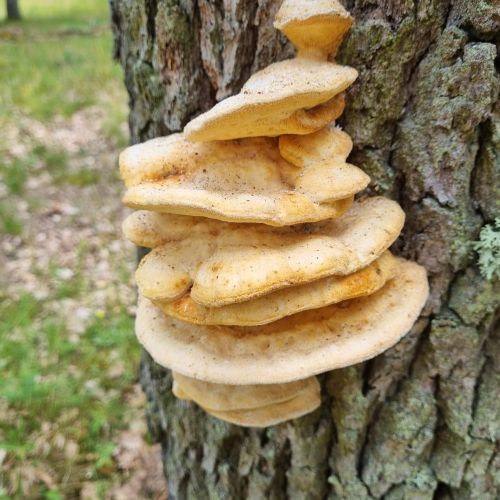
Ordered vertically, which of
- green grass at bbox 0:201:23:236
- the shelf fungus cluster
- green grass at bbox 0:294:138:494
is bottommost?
green grass at bbox 0:294:138:494

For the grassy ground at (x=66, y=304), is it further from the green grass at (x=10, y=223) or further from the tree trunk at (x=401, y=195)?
the tree trunk at (x=401, y=195)

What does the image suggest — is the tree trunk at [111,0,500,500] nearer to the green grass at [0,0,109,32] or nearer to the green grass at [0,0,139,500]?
the green grass at [0,0,139,500]

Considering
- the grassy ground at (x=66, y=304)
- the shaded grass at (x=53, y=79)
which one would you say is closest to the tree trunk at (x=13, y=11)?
the shaded grass at (x=53, y=79)

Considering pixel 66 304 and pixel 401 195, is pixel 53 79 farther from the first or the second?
pixel 401 195

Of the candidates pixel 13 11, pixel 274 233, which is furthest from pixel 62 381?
pixel 13 11

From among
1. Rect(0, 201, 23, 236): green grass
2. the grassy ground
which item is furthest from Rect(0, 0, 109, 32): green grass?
Rect(0, 201, 23, 236): green grass
